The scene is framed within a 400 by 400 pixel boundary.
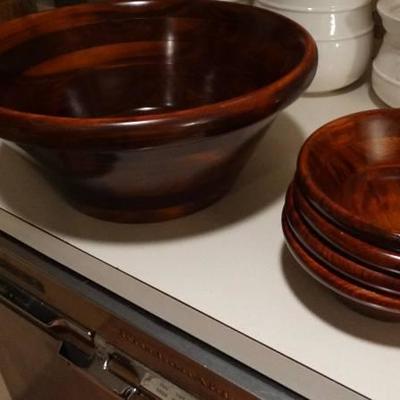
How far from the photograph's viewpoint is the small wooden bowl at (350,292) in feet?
1.37

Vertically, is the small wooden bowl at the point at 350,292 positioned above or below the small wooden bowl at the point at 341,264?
below

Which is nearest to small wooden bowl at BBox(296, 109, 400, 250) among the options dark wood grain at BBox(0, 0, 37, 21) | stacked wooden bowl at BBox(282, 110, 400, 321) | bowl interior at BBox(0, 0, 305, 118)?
stacked wooden bowl at BBox(282, 110, 400, 321)

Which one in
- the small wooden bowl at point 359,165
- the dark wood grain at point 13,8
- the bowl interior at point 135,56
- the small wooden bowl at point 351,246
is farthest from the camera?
the dark wood grain at point 13,8

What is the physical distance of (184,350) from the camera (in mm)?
532

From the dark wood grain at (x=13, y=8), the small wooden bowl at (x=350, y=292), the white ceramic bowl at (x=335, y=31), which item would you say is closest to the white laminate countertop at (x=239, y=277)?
the small wooden bowl at (x=350, y=292)

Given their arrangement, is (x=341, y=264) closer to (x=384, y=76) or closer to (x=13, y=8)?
(x=384, y=76)

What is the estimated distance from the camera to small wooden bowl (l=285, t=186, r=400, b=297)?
417mm

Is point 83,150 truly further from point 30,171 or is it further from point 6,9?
point 6,9

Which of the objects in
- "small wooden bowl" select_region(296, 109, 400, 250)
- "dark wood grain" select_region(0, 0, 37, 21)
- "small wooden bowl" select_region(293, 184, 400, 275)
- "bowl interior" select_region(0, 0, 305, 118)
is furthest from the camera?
"dark wood grain" select_region(0, 0, 37, 21)

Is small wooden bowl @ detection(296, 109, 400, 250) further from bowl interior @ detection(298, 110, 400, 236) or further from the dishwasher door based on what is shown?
the dishwasher door

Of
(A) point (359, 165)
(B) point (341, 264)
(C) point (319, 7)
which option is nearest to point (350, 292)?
(B) point (341, 264)

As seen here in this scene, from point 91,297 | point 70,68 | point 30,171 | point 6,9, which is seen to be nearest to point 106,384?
point 91,297

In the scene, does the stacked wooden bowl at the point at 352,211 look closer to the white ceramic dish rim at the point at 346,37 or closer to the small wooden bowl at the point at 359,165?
the small wooden bowl at the point at 359,165

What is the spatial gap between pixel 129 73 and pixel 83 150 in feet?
0.98
